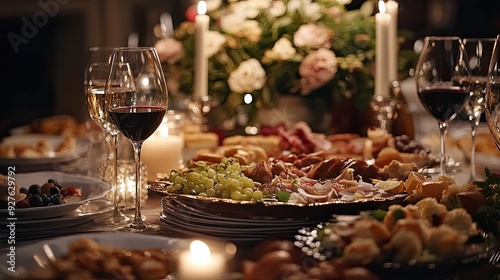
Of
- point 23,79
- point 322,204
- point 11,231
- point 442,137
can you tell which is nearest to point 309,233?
point 322,204

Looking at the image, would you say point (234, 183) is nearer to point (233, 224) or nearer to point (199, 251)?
point (233, 224)

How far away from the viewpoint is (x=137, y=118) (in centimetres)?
148

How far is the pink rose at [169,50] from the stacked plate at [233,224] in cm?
133

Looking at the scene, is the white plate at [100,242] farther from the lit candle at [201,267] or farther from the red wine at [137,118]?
the red wine at [137,118]

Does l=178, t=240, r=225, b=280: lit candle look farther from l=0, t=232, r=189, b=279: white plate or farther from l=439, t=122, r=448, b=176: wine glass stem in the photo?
l=439, t=122, r=448, b=176: wine glass stem

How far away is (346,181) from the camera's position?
1.49m

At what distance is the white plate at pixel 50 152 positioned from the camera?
2217 mm

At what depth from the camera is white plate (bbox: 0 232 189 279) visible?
1198mm

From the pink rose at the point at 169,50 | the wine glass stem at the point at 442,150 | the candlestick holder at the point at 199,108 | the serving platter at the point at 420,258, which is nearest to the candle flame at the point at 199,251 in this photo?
the serving platter at the point at 420,258

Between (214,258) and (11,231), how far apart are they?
555 millimetres

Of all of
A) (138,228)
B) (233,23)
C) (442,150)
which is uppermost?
(233,23)

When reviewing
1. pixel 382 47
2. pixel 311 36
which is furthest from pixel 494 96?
pixel 311 36

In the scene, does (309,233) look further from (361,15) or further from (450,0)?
(450,0)

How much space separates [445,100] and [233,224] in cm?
71
